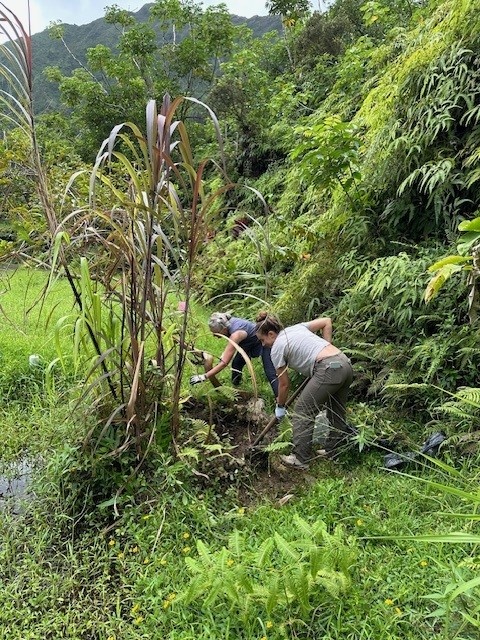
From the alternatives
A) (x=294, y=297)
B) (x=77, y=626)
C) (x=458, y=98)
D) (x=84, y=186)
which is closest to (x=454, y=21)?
(x=458, y=98)

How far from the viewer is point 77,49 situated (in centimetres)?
3700

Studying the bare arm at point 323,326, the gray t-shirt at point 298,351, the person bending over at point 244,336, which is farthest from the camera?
the person bending over at point 244,336

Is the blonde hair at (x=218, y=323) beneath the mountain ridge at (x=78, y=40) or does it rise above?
beneath

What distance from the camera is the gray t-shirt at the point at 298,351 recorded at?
10.6 feet

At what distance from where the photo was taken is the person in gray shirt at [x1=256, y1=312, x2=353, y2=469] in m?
3.12

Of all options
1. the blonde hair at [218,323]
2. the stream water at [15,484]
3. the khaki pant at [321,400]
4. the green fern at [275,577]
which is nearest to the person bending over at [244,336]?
the blonde hair at [218,323]

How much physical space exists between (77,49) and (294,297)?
132 ft

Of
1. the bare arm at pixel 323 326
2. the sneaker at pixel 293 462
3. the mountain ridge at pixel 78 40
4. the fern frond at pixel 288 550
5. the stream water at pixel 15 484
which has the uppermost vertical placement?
the mountain ridge at pixel 78 40

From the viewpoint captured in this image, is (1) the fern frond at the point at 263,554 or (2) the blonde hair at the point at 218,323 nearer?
(1) the fern frond at the point at 263,554

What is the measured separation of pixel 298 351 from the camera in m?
3.30

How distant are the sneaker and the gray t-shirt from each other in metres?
0.55

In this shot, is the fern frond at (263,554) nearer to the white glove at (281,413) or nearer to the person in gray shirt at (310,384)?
the person in gray shirt at (310,384)

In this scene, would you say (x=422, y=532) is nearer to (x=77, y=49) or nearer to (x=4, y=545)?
(x=4, y=545)

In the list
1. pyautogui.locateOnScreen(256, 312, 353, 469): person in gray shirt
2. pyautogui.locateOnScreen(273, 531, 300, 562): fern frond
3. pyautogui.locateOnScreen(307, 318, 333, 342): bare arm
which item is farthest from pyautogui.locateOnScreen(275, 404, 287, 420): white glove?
pyautogui.locateOnScreen(273, 531, 300, 562): fern frond
